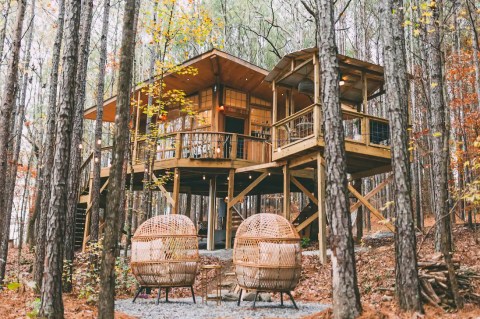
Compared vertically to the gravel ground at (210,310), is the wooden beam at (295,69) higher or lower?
higher

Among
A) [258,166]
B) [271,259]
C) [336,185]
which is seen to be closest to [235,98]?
[258,166]

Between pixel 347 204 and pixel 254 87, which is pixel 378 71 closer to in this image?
pixel 254 87

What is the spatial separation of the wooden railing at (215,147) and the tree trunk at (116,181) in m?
9.67

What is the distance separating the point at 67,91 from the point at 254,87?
12.7 metres

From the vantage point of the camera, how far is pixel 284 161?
1307 cm

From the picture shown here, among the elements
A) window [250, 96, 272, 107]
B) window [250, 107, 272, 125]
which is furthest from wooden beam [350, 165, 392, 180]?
window [250, 96, 272, 107]

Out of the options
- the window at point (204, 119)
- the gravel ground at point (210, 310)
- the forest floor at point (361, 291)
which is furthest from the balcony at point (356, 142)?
the gravel ground at point (210, 310)

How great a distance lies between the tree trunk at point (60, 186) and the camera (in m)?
4.59

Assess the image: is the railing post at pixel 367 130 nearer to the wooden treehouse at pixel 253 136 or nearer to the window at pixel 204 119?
the wooden treehouse at pixel 253 136

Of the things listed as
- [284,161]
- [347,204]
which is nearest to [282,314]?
[347,204]

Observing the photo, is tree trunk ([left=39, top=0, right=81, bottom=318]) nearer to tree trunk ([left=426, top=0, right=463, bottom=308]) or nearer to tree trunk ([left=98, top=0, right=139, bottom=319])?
tree trunk ([left=98, top=0, right=139, bottom=319])

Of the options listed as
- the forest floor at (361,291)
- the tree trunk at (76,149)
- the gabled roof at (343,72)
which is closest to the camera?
the forest floor at (361,291)

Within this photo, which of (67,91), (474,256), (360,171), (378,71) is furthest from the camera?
(360,171)

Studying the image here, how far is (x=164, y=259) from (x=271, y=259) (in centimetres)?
200
